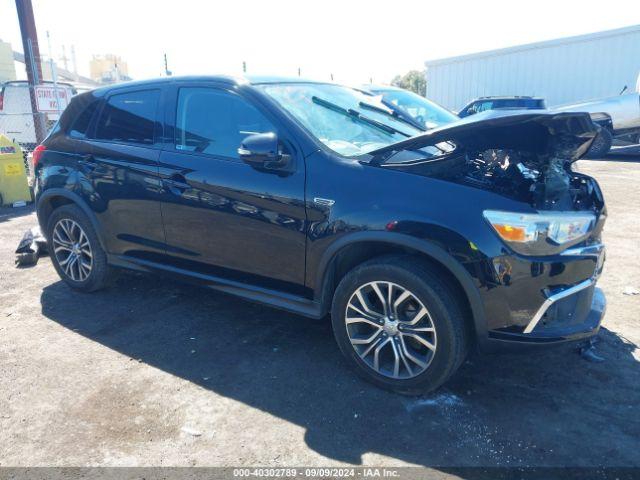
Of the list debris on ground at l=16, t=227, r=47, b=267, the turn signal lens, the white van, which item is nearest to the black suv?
the turn signal lens

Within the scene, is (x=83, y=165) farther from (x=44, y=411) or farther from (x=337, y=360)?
(x=337, y=360)

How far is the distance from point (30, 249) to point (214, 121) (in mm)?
3492

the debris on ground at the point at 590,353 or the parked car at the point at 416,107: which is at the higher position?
the parked car at the point at 416,107

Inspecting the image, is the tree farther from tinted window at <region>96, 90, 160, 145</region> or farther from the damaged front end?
the damaged front end

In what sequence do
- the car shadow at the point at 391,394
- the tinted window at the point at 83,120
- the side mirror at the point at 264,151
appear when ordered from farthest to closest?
1. the tinted window at the point at 83,120
2. the side mirror at the point at 264,151
3. the car shadow at the point at 391,394

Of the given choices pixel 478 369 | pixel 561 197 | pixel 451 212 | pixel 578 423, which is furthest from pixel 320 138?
pixel 578 423

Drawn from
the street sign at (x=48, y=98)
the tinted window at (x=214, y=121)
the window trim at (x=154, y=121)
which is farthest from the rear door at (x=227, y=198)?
the street sign at (x=48, y=98)

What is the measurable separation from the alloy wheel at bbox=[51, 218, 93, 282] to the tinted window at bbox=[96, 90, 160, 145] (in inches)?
36.3

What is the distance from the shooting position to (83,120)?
452 cm

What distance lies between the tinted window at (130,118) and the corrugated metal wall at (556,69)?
736 inches

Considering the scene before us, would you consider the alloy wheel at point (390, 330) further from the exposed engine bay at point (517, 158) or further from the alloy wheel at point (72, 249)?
the alloy wheel at point (72, 249)

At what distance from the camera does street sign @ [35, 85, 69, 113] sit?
415 inches

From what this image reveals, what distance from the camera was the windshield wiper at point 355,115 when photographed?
3699 millimetres

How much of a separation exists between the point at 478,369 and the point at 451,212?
3.99ft
